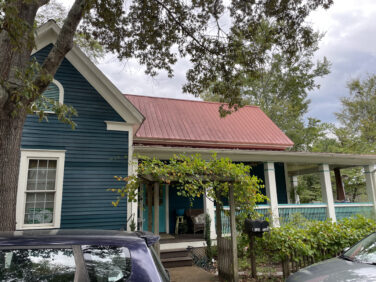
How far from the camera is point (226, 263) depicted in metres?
5.54

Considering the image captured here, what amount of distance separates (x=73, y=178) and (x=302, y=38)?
7.78 m

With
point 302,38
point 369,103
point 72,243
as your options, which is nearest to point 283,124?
point 369,103

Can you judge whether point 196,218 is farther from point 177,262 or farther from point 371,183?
point 371,183

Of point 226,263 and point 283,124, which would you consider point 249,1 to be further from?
point 283,124

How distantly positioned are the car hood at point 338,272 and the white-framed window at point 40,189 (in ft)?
19.8

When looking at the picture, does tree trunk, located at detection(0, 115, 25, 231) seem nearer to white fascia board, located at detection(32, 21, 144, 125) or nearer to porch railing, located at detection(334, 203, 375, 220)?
white fascia board, located at detection(32, 21, 144, 125)

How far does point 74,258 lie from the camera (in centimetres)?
195

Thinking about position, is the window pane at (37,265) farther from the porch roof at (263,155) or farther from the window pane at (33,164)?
the porch roof at (263,155)

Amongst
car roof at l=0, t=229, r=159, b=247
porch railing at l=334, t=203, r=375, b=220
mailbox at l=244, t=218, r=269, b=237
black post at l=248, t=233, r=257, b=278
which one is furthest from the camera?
porch railing at l=334, t=203, r=375, b=220

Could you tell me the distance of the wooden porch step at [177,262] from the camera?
23.9 ft

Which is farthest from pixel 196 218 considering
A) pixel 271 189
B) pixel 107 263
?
pixel 107 263

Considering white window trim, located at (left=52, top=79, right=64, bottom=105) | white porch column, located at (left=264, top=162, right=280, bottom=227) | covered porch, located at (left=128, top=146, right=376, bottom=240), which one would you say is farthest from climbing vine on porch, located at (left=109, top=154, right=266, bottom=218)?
white porch column, located at (left=264, top=162, right=280, bottom=227)

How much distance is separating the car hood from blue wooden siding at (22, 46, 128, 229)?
522cm

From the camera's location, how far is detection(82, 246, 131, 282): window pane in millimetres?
1921
